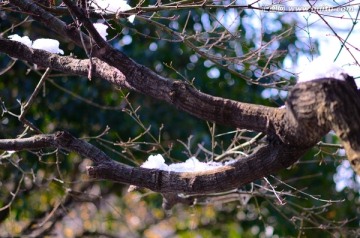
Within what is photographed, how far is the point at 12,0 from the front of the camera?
2041 millimetres

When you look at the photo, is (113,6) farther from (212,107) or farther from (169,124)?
(169,124)

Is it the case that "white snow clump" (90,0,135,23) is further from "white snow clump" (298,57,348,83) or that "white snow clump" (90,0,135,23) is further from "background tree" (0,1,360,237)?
Answer: "white snow clump" (298,57,348,83)

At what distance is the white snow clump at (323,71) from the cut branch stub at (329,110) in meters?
0.02

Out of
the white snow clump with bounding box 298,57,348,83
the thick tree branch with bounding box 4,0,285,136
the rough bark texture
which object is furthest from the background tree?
the white snow clump with bounding box 298,57,348,83

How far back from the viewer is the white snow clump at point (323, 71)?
4.85ft

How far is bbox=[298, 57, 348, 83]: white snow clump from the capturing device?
1.48 m

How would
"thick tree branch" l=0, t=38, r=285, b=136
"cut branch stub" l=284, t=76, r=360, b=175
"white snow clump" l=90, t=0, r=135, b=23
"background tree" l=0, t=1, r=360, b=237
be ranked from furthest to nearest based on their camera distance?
"background tree" l=0, t=1, r=360, b=237 < "white snow clump" l=90, t=0, r=135, b=23 < "thick tree branch" l=0, t=38, r=285, b=136 < "cut branch stub" l=284, t=76, r=360, b=175

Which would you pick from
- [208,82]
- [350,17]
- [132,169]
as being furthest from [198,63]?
[132,169]

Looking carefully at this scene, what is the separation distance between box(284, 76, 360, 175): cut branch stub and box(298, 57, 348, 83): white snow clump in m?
0.02

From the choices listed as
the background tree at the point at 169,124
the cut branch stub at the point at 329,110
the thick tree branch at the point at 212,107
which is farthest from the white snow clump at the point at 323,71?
the background tree at the point at 169,124

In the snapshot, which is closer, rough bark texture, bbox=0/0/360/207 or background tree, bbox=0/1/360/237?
rough bark texture, bbox=0/0/360/207

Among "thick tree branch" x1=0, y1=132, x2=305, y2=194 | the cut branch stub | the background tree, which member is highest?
the cut branch stub

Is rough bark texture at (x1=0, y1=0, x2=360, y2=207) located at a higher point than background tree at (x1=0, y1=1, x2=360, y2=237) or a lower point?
higher

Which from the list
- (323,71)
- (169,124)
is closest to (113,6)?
(323,71)
